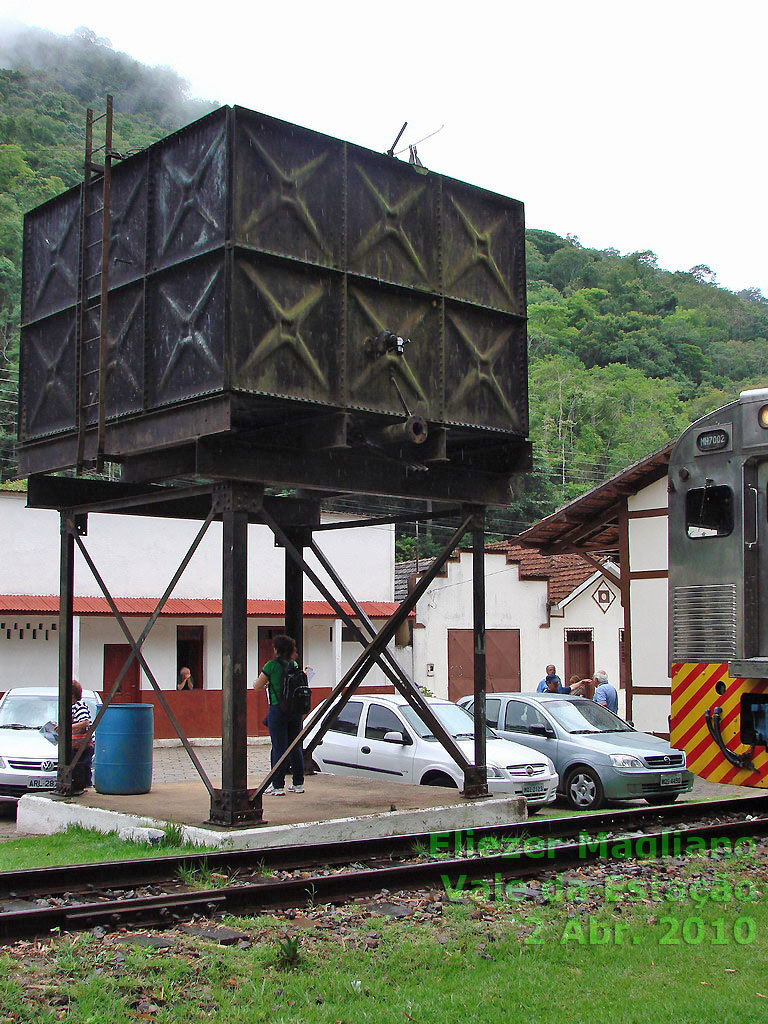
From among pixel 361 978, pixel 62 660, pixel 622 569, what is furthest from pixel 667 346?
pixel 361 978

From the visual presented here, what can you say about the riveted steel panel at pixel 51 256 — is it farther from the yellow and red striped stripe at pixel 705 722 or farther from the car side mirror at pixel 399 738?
the yellow and red striped stripe at pixel 705 722

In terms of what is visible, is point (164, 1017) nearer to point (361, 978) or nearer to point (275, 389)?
point (361, 978)

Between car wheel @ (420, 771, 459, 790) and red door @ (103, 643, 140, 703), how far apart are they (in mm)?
13384

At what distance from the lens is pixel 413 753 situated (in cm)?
1423

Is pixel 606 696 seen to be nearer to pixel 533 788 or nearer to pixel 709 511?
pixel 533 788

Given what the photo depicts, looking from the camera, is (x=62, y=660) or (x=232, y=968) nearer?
(x=232, y=968)

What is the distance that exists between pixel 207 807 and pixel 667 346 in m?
79.4

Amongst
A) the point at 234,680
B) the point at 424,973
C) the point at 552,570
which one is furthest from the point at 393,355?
the point at 552,570

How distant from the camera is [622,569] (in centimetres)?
2088

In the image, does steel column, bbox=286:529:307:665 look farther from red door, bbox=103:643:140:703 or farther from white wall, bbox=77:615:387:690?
red door, bbox=103:643:140:703

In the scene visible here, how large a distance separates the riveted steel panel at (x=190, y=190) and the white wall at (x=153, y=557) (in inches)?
583

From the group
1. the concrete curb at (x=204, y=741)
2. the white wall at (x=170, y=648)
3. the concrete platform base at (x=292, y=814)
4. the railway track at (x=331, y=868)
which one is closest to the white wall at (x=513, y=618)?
the white wall at (x=170, y=648)

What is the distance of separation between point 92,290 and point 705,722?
7.51 meters

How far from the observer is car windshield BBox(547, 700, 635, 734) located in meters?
15.8
